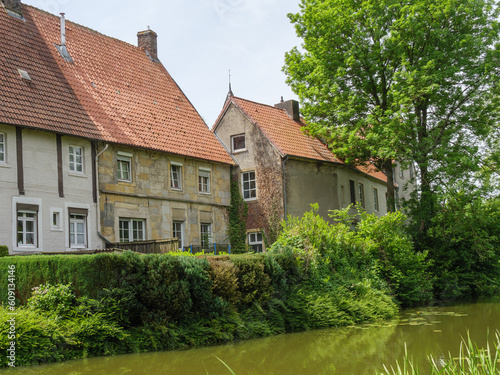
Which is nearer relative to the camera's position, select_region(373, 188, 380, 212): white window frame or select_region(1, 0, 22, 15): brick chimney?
select_region(1, 0, 22, 15): brick chimney

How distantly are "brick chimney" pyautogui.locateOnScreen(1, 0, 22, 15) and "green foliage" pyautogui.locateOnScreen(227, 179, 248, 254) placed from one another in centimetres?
1232

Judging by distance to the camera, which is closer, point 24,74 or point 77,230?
point 24,74

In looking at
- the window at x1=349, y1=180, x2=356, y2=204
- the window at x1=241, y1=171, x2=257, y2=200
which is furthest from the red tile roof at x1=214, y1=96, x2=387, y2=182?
the window at x1=349, y1=180, x2=356, y2=204

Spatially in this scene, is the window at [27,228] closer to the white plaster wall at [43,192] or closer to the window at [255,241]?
the white plaster wall at [43,192]

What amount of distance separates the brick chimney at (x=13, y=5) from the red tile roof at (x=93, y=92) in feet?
1.55

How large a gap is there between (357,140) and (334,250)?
361 inches

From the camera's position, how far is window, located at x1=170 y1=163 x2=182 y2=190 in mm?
26234

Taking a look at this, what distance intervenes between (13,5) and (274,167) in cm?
1354

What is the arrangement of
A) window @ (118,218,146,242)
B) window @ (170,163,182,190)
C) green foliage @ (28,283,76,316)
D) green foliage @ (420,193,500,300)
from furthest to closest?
1. window @ (170,163,182,190)
2. green foliage @ (420,193,500,300)
3. window @ (118,218,146,242)
4. green foliage @ (28,283,76,316)

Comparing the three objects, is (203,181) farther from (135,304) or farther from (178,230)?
(135,304)

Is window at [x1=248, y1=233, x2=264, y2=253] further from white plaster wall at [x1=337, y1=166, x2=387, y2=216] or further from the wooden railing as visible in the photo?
the wooden railing

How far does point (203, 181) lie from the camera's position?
91.9 feet

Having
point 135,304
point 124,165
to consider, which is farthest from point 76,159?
point 135,304

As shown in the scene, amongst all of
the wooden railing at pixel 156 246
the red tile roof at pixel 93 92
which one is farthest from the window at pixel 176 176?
the wooden railing at pixel 156 246
